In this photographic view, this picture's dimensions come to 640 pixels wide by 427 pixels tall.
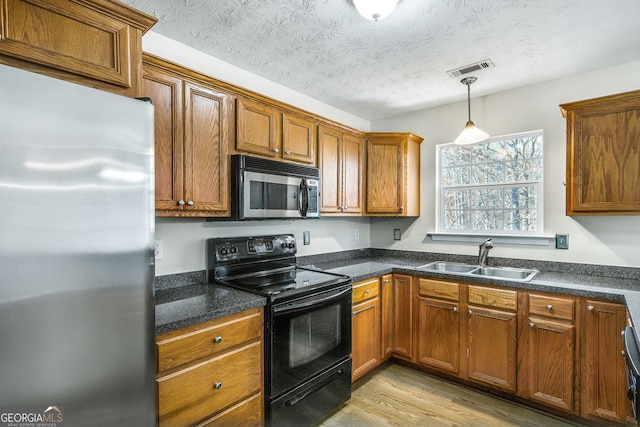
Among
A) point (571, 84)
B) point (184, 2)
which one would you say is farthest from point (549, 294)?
point (184, 2)

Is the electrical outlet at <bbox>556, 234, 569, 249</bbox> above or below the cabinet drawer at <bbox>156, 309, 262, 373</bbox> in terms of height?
above

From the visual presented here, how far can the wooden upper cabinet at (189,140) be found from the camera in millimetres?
1742

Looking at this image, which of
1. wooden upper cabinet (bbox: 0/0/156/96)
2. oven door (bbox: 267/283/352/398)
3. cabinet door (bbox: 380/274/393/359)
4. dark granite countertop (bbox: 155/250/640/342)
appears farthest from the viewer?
cabinet door (bbox: 380/274/393/359)

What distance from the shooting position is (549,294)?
2160 millimetres

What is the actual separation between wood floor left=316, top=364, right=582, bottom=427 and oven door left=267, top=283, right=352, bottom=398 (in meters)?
0.28

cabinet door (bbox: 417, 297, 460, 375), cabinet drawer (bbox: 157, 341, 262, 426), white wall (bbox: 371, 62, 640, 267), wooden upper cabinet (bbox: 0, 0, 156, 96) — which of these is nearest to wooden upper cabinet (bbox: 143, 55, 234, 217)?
wooden upper cabinet (bbox: 0, 0, 156, 96)

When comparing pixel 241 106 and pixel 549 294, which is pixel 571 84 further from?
pixel 241 106

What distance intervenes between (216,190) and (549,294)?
2300 mm

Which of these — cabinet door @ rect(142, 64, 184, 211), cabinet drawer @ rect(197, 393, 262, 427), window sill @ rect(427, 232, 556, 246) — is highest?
cabinet door @ rect(142, 64, 184, 211)

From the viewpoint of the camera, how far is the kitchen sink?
8.55 ft

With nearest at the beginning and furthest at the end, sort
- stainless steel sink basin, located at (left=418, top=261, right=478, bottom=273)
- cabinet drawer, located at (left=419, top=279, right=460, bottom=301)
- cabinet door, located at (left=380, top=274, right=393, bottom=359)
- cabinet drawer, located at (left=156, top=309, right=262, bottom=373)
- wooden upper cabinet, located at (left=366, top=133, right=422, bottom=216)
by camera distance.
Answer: cabinet drawer, located at (left=156, top=309, right=262, bottom=373) < cabinet drawer, located at (left=419, top=279, right=460, bottom=301) < cabinet door, located at (left=380, top=274, right=393, bottom=359) < stainless steel sink basin, located at (left=418, top=261, right=478, bottom=273) < wooden upper cabinet, located at (left=366, top=133, right=422, bottom=216)

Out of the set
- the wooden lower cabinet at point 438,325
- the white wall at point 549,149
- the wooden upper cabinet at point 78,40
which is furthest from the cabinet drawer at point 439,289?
the wooden upper cabinet at point 78,40

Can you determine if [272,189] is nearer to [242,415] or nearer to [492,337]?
[242,415]

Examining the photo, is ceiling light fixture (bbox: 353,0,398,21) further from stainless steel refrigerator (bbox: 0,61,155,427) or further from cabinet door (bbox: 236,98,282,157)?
stainless steel refrigerator (bbox: 0,61,155,427)
